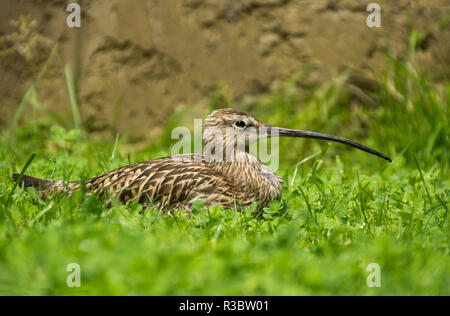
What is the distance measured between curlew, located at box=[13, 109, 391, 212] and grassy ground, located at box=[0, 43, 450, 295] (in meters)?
0.23

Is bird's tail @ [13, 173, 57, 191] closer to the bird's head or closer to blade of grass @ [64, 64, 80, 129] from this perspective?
the bird's head

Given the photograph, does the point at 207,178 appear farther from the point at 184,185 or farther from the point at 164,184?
the point at 164,184

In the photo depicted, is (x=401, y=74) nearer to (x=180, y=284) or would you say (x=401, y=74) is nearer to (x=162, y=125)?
Answer: (x=162, y=125)

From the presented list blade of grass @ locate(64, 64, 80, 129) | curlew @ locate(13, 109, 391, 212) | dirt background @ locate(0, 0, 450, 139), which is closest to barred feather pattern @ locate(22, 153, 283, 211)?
curlew @ locate(13, 109, 391, 212)

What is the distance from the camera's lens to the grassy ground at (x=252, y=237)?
2.60m

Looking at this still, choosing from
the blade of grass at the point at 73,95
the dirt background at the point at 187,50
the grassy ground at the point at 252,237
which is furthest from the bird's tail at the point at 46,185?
the dirt background at the point at 187,50

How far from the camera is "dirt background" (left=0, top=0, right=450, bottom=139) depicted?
7.22m

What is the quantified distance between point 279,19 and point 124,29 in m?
2.02

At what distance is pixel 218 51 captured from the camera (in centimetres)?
740

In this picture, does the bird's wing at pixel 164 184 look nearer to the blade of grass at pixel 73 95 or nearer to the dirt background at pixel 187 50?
the blade of grass at pixel 73 95

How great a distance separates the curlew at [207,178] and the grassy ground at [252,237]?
0.23 metres

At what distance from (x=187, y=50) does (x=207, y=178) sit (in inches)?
131

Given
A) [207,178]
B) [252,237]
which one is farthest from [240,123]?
[252,237]
